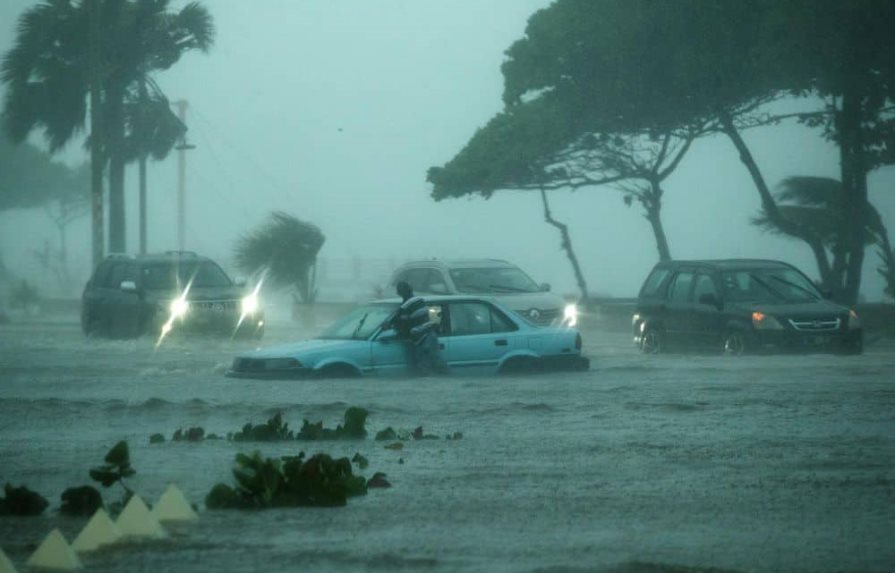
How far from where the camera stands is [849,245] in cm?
3450

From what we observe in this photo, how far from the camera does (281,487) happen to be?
975cm

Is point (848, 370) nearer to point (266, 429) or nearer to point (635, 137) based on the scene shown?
point (266, 429)

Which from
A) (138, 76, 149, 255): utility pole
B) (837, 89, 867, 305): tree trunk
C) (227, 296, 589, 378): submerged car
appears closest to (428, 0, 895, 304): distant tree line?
(837, 89, 867, 305): tree trunk

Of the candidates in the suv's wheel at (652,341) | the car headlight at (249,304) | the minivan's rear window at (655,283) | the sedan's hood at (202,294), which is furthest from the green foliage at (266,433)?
the car headlight at (249,304)

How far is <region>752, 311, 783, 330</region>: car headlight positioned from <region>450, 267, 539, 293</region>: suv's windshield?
4.23 metres

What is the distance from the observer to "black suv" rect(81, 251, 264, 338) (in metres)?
28.8

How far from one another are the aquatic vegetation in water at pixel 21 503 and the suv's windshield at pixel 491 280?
16546 millimetres

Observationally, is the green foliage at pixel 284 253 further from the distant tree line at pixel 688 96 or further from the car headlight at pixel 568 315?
the car headlight at pixel 568 315

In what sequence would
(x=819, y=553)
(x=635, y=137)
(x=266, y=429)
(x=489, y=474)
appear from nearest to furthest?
(x=819, y=553) → (x=489, y=474) → (x=266, y=429) → (x=635, y=137)

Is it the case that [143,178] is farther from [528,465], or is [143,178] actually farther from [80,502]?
[80,502]

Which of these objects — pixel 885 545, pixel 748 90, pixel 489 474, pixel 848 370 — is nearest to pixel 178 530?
pixel 489 474

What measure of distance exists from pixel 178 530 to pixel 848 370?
13877 millimetres

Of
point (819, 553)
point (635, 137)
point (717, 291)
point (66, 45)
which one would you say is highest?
point (66, 45)

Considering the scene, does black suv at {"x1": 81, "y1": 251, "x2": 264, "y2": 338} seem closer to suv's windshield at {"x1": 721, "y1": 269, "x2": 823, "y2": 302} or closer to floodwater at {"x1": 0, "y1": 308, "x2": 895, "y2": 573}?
floodwater at {"x1": 0, "y1": 308, "x2": 895, "y2": 573}
